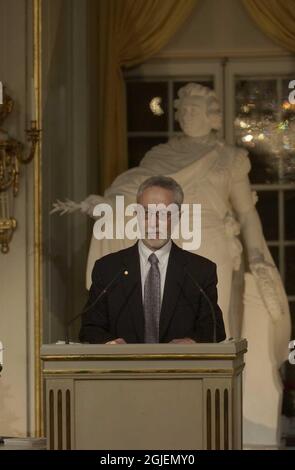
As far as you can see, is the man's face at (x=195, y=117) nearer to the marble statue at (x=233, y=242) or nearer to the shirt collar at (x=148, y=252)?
the marble statue at (x=233, y=242)

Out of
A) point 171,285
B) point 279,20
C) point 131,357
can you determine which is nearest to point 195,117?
point 279,20

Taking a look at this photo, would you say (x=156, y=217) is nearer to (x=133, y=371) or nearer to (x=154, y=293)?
(x=154, y=293)

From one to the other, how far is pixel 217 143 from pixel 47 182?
92 centimetres

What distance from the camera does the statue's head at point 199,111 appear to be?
6984 millimetres

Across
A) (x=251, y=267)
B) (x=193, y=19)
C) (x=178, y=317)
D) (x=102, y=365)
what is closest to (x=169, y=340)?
(x=178, y=317)

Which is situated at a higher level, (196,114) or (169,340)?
(196,114)

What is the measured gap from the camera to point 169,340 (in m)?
5.00

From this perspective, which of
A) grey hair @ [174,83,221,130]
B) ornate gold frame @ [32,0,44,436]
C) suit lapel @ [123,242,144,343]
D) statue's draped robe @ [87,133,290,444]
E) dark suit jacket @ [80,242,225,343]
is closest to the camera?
dark suit jacket @ [80,242,225,343]

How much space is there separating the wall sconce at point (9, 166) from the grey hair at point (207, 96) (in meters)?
0.78

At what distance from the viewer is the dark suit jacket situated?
16.0 ft

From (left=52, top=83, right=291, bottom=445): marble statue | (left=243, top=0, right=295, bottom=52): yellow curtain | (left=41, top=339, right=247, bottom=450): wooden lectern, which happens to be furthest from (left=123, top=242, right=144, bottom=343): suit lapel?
(left=243, top=0, right=295, bottom=52): yellow curtain

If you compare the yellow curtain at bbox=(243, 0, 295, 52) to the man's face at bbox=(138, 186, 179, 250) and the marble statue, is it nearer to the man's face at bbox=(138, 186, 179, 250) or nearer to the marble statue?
the marble statue
